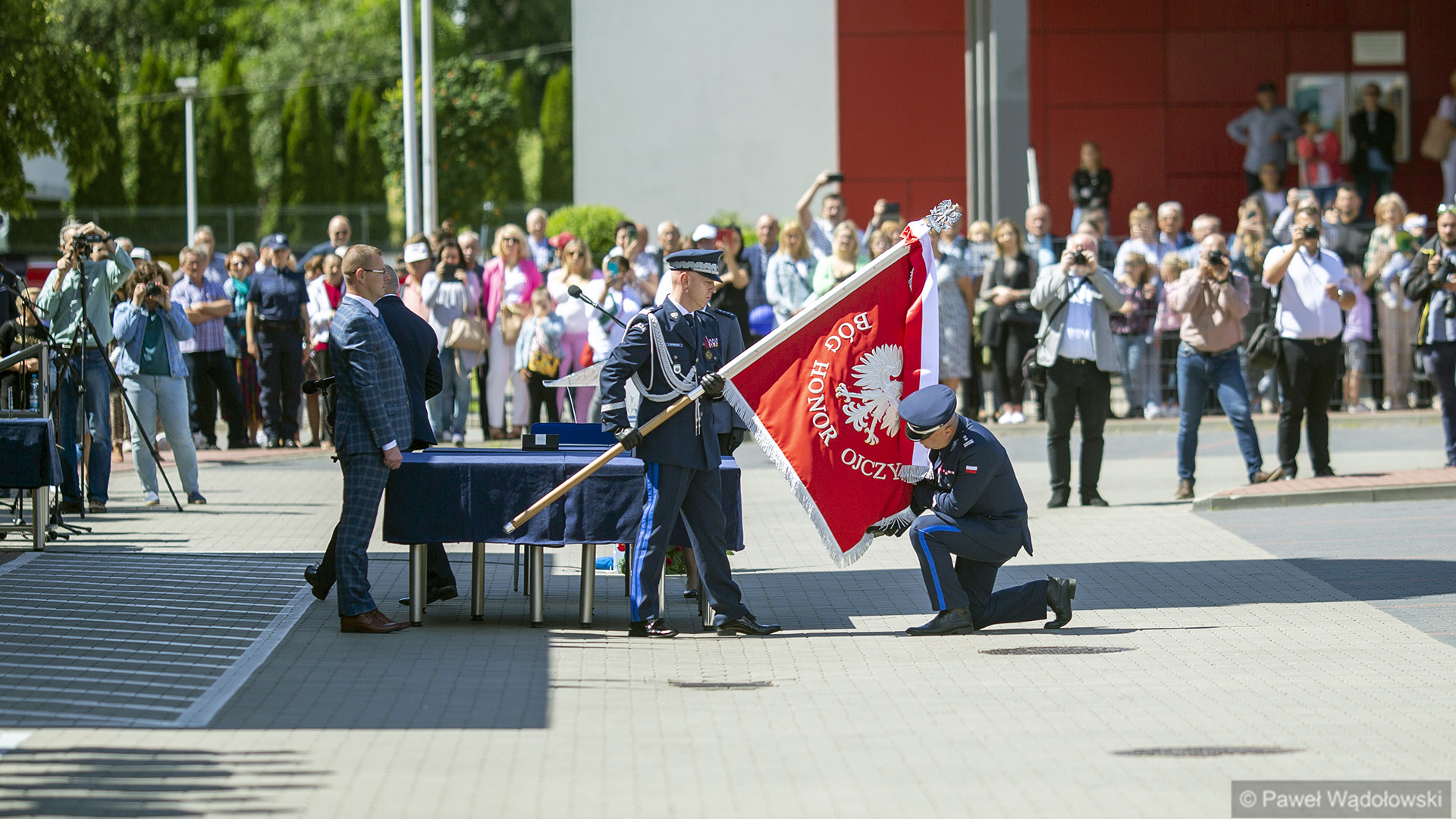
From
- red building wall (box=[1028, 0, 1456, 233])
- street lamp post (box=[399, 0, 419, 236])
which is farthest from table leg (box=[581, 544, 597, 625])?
red building wall (box=[1028, 0, 1456, 233])

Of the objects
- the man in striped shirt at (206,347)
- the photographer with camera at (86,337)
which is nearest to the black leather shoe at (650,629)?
the photographer with camera at (86,337)

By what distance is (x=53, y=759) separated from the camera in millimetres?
6762

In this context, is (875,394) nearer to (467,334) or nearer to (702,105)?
(467,334)

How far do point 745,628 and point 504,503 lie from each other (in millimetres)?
1428

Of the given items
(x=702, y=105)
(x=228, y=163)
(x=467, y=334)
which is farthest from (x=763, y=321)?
(x=228, y=163)

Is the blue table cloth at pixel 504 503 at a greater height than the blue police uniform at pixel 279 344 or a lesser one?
lesser

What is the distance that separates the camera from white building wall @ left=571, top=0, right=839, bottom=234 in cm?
2978

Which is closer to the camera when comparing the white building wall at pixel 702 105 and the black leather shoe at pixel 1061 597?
the black leather shoe at pixel 1061 597

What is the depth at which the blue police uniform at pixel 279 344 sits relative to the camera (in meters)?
18.8

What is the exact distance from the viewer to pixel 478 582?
1016 centimetres

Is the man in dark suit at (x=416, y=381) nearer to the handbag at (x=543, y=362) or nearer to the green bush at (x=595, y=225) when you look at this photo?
the handbag at (x=543, y=362)

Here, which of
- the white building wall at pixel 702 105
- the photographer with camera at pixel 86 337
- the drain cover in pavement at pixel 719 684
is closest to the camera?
the drain cover in pavement at pixel 719 684

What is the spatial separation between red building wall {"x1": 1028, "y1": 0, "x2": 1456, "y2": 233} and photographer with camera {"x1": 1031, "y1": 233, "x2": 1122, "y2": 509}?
15061 millimetres

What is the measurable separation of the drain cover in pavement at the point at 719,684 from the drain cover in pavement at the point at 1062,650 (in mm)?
1363
